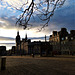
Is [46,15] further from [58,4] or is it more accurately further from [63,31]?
[63,31]

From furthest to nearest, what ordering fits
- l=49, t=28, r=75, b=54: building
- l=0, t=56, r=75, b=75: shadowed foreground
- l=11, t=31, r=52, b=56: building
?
1. l=49, t=28, r=75, b=54: building
2. l=11, t=31, r=52, b=56: building
3. l=0, t=56, r=75, b=75: shadowed foreground

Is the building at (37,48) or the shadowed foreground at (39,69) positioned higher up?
the building at (37,48)

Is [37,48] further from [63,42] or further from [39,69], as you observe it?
[39,69]

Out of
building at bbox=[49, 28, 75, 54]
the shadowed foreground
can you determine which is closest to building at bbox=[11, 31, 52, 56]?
building at bbox=[49, 28, 75, 54]

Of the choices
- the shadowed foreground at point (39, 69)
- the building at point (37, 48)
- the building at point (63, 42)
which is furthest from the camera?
the building at point (63, 42)

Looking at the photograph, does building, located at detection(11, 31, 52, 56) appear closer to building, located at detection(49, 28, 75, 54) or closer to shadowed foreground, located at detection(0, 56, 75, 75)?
building, located at detection(49, 28, 75, 54)

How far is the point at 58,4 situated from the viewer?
4.59 metres

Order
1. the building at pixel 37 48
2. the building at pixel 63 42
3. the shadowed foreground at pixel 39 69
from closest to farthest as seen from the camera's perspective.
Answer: the shadowed foreground at pixel 39 69, the building at pixel 37 48, the building at pixel 63 42

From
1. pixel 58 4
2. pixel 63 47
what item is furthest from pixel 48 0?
pixel 63 47

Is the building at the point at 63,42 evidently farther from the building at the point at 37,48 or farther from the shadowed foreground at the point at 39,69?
the shadowed foreground at the point at 39,69

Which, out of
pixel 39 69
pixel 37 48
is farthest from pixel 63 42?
pixel 39 69

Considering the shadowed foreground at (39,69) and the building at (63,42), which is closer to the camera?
the shadowed foreground at (39,69)

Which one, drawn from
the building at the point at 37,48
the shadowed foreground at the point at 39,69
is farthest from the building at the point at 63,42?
the shadowed foreground at the point at 39,69

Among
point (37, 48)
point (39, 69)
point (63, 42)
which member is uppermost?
point (63, 42)
